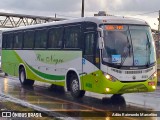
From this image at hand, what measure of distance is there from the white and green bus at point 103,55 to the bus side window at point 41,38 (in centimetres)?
74

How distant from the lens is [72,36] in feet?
50.6

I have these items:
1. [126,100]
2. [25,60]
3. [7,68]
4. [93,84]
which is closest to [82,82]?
[93,84]

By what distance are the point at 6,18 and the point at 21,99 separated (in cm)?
4369

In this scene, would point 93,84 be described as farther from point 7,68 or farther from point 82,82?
point 7,68

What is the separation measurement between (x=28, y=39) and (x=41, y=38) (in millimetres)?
1704

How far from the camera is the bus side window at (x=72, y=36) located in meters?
14.9

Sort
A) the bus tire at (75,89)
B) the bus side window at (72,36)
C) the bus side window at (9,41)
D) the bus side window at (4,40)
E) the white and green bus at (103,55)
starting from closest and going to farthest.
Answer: the white and green bus at (103,55), the bus tire at (75,89), the bus side window at (72,36), the bus side window at (9,41), the bus side window at (4,40)

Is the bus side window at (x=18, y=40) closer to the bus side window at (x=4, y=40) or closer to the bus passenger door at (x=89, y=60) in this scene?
the bus side window at (x=4, y=40)

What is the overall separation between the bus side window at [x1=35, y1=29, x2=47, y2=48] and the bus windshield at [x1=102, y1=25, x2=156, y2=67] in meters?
5.37

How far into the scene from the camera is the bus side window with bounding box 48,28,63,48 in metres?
16.5

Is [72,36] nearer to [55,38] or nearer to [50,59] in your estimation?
[55,38]

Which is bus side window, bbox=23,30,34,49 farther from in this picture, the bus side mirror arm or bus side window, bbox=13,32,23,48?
the bus side mirror arm

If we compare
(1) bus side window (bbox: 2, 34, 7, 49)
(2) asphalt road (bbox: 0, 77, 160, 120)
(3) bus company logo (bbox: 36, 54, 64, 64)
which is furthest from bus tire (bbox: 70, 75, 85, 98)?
(1) bus side window (bbox: 2, 34, 7, 49)

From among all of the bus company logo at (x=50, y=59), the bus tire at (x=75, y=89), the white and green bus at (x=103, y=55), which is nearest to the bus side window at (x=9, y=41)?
the bus company logo at (x=50, y=59)
